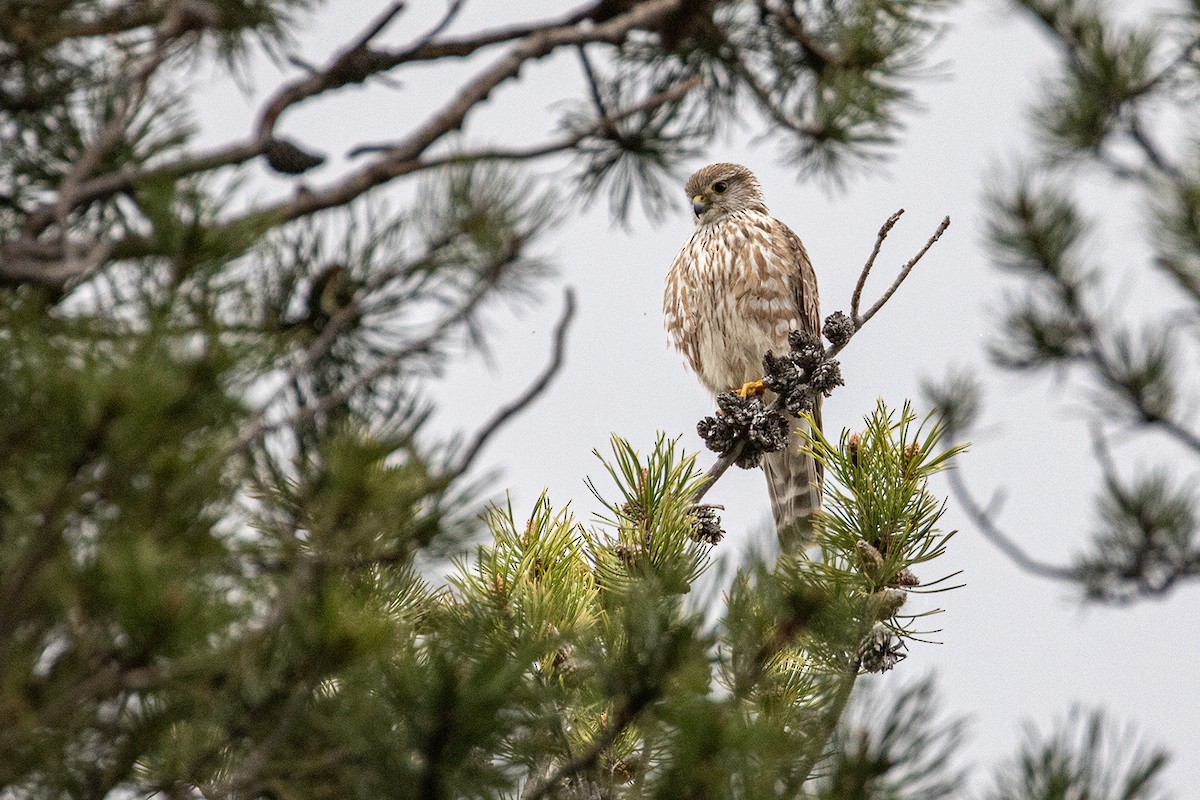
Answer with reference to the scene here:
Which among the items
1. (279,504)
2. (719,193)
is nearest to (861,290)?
(279,504)

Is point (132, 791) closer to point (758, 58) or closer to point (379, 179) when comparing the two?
point (379, 179)

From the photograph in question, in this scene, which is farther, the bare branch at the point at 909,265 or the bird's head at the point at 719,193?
the bird's head at the point at 719,193

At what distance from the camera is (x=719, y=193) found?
17.8ft

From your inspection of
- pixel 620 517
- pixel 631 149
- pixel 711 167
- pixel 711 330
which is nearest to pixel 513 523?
pixel 620 517

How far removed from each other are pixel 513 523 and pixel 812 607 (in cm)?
125

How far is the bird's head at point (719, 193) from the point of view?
17.6ft

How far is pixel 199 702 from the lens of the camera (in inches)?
50.8

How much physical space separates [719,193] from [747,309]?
0.85 metres

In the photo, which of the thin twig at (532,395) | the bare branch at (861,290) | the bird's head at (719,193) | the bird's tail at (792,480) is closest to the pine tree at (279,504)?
the thin twig at (532,395)

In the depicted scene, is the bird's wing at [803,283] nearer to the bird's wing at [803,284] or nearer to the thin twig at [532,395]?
the bird's wing at [803,284]

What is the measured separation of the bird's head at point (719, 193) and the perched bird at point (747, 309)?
6.1 inches

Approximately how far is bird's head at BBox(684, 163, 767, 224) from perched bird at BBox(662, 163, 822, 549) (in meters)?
0.16

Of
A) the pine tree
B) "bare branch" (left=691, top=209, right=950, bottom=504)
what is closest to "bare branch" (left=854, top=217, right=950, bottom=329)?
"bare branch" (left=691, top=209, right=950, bottom=504)

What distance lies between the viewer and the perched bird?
15.7 ft
